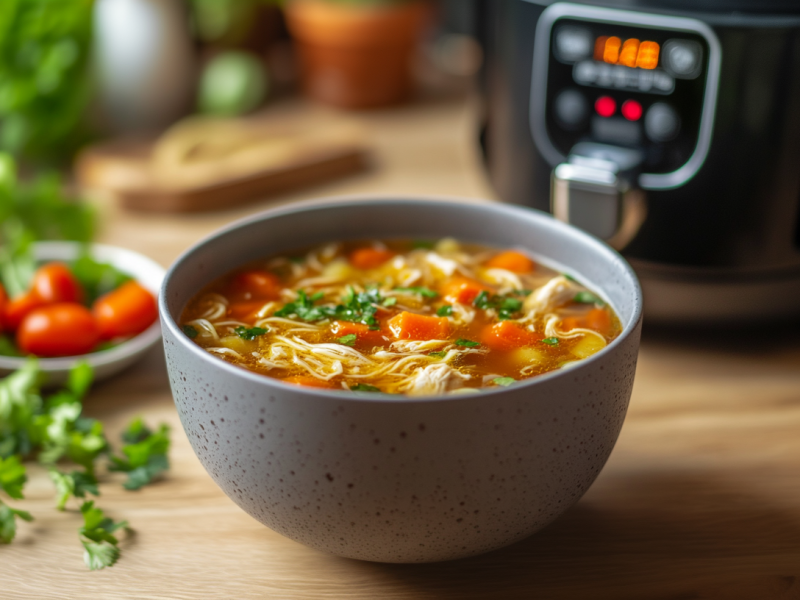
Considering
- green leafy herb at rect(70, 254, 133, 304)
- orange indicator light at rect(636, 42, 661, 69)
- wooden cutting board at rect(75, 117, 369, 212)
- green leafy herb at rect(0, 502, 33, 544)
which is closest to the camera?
green leafy herb at rect(0, 502, 33, 544)

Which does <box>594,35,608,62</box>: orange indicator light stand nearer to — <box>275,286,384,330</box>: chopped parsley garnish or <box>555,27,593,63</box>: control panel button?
<box>555,27,593,63</box>: control panel button

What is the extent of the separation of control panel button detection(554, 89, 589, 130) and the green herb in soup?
1.09 feet

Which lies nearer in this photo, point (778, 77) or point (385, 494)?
point (385, 494)

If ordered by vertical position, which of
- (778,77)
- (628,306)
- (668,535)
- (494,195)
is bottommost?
(668,535)

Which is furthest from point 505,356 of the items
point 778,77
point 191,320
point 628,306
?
point 778,77

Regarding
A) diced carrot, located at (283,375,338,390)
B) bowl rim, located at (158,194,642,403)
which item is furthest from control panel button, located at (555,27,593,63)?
diced carrot, located at (283,375,338,390)

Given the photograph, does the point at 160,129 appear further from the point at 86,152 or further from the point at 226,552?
the point at 226,552

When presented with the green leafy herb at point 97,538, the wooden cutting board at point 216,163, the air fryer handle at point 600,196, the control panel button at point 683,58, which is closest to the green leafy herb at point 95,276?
the wooden cutting board at point 216,163

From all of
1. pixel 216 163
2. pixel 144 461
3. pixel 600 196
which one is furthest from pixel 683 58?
pixel 216 163

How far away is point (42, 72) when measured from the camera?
97.0 inches

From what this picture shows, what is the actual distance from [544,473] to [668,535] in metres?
0.37

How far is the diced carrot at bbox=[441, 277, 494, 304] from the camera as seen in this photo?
1423 millimetres

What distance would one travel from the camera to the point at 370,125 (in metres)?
2.98

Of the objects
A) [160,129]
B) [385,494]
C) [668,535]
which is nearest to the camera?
[385,494]
